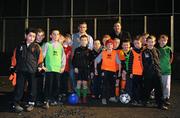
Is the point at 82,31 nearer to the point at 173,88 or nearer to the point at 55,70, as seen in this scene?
the point at 55,70

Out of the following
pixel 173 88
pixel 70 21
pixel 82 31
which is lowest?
pixel 173 88

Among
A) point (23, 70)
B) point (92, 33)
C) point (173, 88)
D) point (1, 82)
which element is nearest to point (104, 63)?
point (23, 70)

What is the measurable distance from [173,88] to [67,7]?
9044 millimetres

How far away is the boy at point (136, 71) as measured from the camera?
983cm

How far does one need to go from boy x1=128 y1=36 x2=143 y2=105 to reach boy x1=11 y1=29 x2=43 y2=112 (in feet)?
7.57

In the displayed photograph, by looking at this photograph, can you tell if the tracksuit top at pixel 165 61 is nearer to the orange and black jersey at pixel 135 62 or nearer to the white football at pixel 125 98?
the orange and black jersey at pixel 135 62

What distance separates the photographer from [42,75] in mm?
9641

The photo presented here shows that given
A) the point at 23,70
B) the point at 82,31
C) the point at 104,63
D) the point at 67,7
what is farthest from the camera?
the point at 67,7

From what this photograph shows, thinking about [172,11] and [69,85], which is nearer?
[69,85]

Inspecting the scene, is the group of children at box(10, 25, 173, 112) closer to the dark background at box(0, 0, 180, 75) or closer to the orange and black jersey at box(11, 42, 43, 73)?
the orange and black jersey at box(11, 42, 43, 73)

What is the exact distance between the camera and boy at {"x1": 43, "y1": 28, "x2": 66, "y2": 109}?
9.60 metres

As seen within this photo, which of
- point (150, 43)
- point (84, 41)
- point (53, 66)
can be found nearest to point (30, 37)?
point (53, 66)

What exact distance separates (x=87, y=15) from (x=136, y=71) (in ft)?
31.7

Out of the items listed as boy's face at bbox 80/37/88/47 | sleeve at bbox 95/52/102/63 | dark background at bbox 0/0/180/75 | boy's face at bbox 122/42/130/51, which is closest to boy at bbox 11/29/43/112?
boy's face at bbox 80/37/88/47
